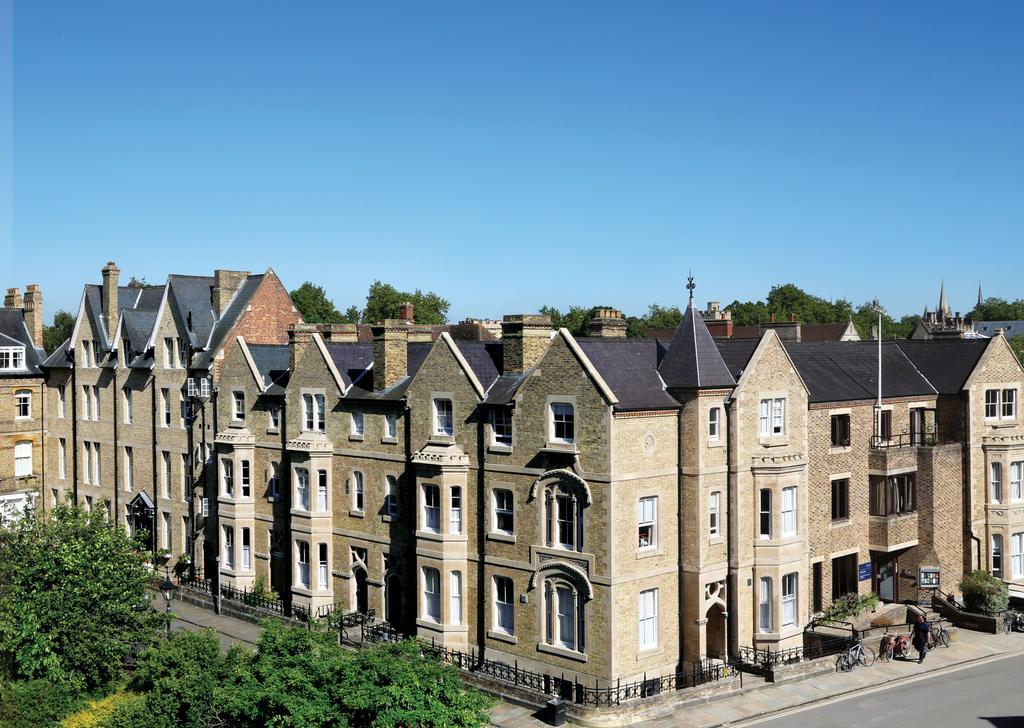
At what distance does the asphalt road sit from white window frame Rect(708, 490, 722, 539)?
7.06 meters

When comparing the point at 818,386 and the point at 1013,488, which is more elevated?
the point at 818,386

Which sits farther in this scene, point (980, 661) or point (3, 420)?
point (3, 420)

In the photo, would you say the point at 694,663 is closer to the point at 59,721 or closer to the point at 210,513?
the point at 59,721

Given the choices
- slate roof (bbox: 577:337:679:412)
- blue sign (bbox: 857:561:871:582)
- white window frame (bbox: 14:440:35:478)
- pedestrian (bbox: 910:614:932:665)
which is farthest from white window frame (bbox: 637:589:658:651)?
white window frame (bbox: 14:440:35:478)

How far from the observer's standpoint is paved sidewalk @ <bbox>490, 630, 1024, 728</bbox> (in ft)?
107

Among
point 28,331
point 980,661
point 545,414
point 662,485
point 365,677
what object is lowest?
point 980,661

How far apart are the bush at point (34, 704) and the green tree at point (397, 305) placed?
7312 cm

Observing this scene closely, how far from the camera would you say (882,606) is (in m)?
45.5

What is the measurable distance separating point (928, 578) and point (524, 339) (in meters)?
21.8

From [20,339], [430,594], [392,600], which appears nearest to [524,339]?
[430,594]

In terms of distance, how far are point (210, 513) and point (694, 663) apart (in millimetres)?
28887

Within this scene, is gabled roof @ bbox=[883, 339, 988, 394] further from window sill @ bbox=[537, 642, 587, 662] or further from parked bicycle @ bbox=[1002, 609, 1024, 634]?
window sill @ bbox=[537, 642, 587, 662]

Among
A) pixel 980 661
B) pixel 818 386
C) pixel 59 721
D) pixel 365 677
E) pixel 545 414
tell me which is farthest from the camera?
pixel 818 386

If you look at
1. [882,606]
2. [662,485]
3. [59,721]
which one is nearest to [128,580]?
[59,721]
